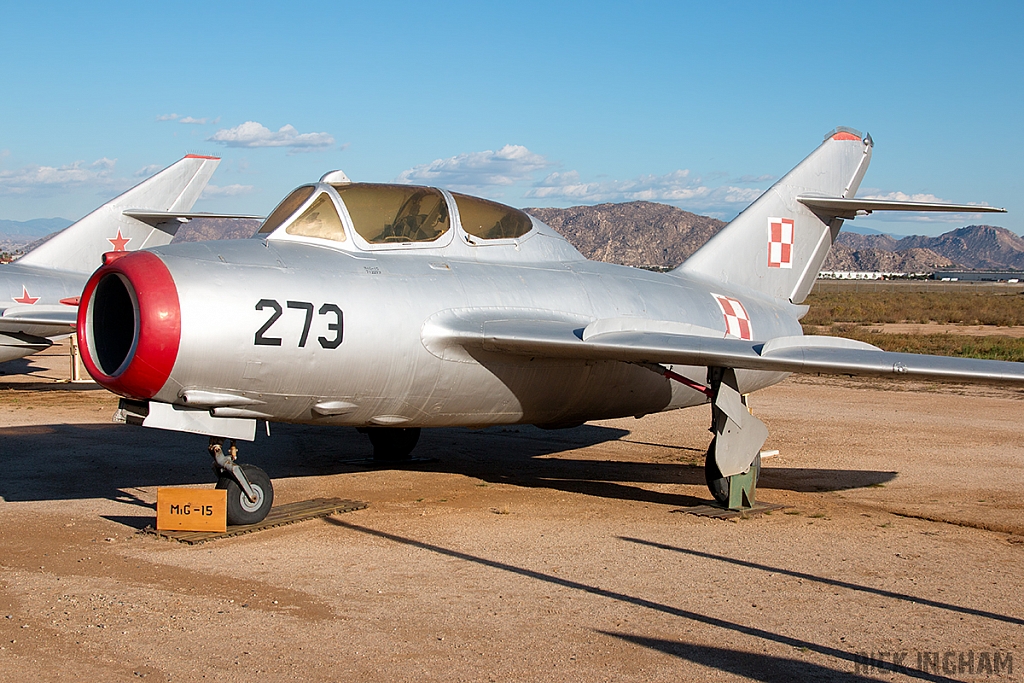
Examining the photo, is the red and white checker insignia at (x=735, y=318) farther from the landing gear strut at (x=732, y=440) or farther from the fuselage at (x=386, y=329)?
the landing gear strut at (x=732, y=440)

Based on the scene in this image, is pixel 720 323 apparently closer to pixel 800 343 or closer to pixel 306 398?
pixel 800 343

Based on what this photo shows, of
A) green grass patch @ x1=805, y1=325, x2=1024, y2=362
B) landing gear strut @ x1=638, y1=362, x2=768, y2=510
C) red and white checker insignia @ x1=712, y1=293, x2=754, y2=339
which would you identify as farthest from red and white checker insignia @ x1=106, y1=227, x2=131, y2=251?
green grass patch @ x1=805, y1=325, x2=1024, y2=362

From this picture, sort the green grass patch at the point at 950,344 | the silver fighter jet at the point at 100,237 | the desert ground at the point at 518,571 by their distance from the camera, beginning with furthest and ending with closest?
the green grass patch at the point at 950,344
the silver fighter jet at the point at 100,237
the desert ground at the point at 518,571

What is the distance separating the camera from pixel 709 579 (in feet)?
23.2

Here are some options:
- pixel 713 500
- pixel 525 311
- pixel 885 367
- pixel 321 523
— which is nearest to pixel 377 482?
pixel 321 523

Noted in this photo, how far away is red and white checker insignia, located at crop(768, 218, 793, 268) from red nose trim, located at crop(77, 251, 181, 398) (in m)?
8.37

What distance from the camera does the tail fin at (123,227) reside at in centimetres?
2144

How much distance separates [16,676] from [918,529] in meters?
7.45

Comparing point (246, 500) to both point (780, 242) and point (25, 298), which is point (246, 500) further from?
point (25, 298)

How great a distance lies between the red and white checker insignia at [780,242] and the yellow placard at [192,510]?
805 cm

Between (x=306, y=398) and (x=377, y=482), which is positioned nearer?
(x=306, y=398)

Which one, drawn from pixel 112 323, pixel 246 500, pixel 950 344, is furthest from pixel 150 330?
pixel 950 344

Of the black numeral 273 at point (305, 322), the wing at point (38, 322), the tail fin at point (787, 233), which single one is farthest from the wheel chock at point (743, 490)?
the wing at point (38, 322)

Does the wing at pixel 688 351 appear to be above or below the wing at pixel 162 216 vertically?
below
